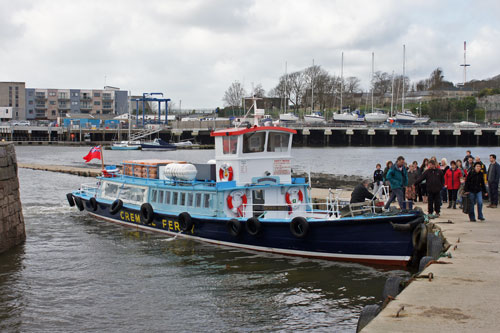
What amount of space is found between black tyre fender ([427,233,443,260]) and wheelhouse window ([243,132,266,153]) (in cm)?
701

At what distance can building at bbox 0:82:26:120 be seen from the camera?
168375 mm

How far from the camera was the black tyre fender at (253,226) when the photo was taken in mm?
18266

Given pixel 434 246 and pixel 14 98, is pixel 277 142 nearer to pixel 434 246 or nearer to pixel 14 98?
pixel 434 246

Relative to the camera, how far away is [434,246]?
15000 millimetres

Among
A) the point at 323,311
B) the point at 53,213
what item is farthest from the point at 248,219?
the point at 53,213

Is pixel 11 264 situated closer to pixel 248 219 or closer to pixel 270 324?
pixel 248 219

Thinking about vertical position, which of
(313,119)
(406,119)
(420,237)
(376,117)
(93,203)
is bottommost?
(93,203)

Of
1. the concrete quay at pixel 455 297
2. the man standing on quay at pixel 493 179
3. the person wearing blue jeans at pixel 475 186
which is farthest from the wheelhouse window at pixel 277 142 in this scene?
the concrete quay at pixel 455 297

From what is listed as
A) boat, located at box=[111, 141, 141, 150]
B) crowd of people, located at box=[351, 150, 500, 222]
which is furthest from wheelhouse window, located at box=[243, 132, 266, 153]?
boat, located at box=[111, 141, 141, 150]

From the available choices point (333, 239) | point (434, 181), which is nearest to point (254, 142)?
point (333, 239)

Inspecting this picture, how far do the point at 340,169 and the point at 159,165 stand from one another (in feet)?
116

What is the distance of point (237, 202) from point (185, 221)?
2.03m

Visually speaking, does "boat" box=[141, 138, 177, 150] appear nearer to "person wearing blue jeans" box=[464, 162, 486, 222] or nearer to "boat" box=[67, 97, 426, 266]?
"boat" box=[67, 97, 426, 266]

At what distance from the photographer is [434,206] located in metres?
19.2
